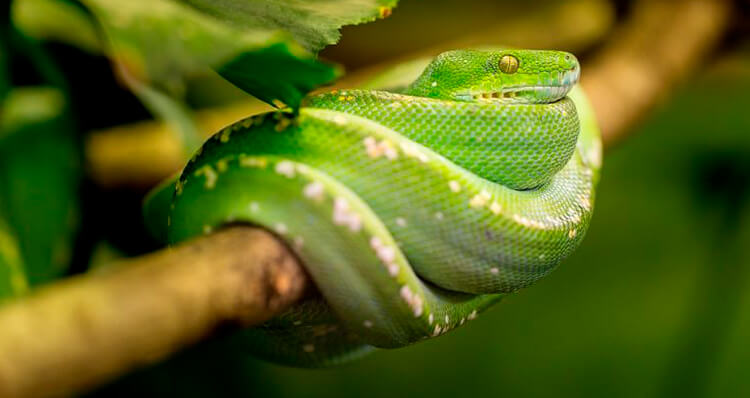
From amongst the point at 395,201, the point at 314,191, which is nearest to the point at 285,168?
the point at 314,191

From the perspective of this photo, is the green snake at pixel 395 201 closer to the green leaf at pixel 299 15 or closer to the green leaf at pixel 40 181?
the green leaf at pixel 299 15

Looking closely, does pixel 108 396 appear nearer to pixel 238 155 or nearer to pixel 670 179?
pixel 238 155

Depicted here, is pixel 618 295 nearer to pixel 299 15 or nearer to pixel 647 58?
pixel 647 58

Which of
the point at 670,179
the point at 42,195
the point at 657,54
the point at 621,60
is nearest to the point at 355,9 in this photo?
the point at 42,195

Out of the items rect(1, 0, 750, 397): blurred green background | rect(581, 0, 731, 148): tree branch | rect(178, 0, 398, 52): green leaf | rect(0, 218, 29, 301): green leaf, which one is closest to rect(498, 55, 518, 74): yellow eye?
rect(178, 0, 398, 52): green leaf

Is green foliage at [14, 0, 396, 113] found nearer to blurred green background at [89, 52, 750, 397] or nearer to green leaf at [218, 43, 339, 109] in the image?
green leaf at [218, 43, 339, 109]
